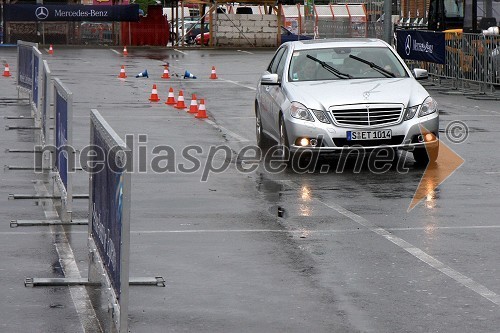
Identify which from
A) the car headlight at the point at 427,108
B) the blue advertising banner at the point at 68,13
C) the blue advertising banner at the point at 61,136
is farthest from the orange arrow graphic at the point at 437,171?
the blue advertising banner at the point at 68,13

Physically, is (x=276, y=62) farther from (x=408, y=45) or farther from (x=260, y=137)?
(x=408, y=45)

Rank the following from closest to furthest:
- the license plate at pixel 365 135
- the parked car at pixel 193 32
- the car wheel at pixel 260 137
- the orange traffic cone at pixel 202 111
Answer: the license plate at pixel 365 135
the car wheel at pixel 260 137
the orange traffic cone at pixel 202 111
the parked car at pixel 193 32

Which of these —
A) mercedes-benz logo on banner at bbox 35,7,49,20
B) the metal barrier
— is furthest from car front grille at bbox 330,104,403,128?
mercedes-benz logo on banner at bbox 35,7,49,20

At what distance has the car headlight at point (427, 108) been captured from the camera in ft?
52.0

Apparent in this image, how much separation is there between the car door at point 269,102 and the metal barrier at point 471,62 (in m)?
12.0

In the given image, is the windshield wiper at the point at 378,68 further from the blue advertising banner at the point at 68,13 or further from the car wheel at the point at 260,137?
the blue advertising banner at the point at 68,13

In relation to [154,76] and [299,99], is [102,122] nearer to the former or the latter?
[299,99]

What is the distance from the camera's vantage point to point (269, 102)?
1719 cm

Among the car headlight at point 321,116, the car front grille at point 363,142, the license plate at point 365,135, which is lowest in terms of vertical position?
the car front grille at point 363,142

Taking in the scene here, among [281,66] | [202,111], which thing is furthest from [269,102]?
[202,111]

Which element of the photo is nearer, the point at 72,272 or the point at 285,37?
the point at 72,272

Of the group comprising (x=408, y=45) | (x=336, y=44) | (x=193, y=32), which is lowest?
(x=193, y=32)

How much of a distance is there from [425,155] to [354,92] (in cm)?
123
